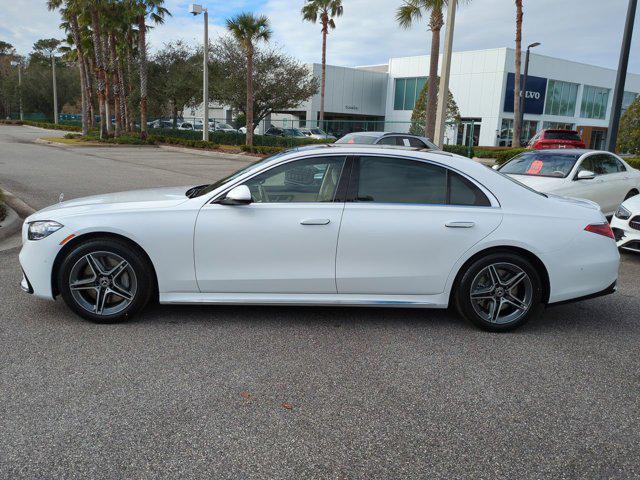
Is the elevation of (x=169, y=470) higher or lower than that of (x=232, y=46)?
lower

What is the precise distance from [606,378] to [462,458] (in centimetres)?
164

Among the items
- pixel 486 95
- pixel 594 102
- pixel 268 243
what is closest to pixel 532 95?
pixel 486 95

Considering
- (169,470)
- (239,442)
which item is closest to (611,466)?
(239,442)

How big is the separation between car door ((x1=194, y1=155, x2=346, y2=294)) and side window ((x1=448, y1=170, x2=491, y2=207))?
38.8 inches

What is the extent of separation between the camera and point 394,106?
193ft

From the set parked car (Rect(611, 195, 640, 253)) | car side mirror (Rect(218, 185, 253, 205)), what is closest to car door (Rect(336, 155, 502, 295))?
car side mirror (Rect(218, 185, 253, 205))

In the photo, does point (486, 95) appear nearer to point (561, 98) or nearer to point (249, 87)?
point (561, 98)

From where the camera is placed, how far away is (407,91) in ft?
187

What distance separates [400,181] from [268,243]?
1.25 metres

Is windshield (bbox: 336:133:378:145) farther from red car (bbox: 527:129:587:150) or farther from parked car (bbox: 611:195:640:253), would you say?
red car (bbox: 527:129:587:150)

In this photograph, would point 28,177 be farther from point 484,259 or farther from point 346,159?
point 484,259

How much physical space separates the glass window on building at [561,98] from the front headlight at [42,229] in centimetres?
5522

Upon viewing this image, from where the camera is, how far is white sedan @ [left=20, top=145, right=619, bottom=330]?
4473 mm

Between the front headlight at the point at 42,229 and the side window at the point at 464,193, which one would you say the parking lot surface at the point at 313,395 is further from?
the side window at the point at 464,193
